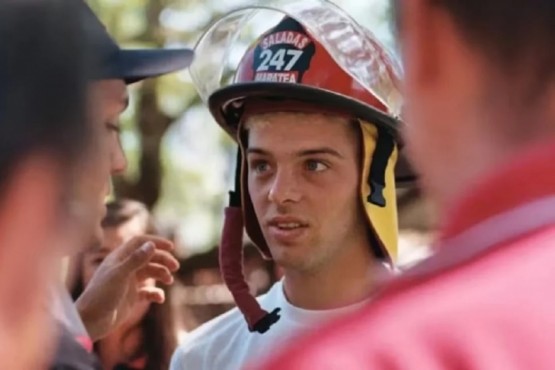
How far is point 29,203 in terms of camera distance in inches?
54.3

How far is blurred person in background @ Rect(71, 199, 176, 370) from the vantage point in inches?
193

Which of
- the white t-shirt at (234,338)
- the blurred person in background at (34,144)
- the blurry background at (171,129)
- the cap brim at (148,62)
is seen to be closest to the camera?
the blurred person in background at (34,144)

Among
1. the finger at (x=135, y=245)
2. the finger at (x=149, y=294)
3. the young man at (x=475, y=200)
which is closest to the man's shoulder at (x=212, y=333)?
the finger at (x=149, y=294)

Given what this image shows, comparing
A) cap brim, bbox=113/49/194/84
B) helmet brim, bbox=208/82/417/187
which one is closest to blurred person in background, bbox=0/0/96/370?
cap brim, bbox=113/49/194/84

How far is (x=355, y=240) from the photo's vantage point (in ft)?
11.7

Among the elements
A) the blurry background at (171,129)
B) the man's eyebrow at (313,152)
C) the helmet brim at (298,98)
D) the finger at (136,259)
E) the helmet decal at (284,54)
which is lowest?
the blurry background at (171,129)

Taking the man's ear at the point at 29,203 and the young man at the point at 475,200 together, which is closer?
the young man at the point at 475,200

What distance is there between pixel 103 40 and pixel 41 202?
0.27 meters

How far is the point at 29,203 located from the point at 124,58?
70 centimetres

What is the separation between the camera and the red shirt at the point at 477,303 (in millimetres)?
1098

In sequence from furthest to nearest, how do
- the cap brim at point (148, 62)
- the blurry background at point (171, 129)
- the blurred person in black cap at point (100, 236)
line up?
the blurry background at point (171, 129) → the cap brim at point (148, 62) → the blurred person in black cap at point (100, 236)

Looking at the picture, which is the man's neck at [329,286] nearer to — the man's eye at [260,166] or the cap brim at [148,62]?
the man's eye at [260,166]

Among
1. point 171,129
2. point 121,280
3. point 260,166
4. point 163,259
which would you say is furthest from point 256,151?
point 171,129

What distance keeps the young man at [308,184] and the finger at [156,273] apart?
17 centimetres
